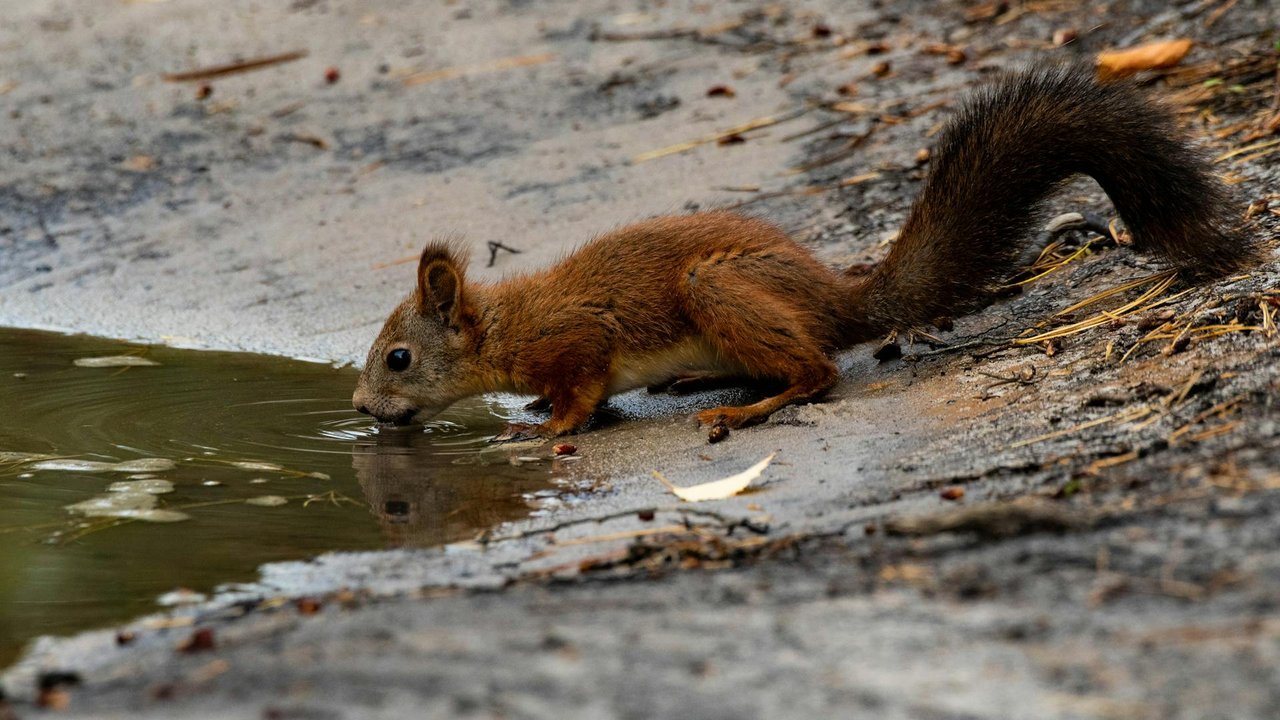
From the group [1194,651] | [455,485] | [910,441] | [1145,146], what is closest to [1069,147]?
[1145,146]

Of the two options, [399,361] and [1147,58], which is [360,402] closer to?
[399,361]

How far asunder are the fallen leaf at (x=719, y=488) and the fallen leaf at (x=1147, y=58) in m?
3.70

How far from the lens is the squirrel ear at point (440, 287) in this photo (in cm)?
514

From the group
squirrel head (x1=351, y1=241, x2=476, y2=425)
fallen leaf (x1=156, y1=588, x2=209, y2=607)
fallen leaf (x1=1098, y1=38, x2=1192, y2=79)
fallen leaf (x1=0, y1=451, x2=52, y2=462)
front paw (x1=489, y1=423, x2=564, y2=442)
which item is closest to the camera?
fallen leaf (x1=156, y1=588, x2=209, y2=607)

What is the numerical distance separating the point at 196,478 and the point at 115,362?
74.6 inches

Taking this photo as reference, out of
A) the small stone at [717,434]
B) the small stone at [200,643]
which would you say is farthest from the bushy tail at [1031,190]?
the small stone at [200,643]

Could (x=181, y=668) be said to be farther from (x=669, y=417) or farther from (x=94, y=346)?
(x=94, y=346)

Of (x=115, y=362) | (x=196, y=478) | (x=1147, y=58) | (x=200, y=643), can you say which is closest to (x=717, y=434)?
(x=196, y=478)

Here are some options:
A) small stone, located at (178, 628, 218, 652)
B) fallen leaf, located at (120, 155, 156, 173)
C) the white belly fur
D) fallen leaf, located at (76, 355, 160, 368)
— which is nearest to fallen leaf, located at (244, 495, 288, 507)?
small stone, located at (178, 628, 218, 652)

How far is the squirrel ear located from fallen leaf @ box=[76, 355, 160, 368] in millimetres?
1460

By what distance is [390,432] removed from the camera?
5004 millimetres

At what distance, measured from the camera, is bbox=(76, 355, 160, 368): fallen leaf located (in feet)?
18.9

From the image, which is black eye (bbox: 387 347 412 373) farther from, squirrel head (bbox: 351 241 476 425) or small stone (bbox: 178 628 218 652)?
small stone (bbox: 178 628 218 652)

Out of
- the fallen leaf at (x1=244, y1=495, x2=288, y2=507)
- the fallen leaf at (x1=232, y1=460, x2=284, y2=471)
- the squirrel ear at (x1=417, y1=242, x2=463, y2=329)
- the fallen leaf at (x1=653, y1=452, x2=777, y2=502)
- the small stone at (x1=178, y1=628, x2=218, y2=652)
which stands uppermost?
the squirrel ear at (x1=417, y1=242, x2=463, y2=329)
